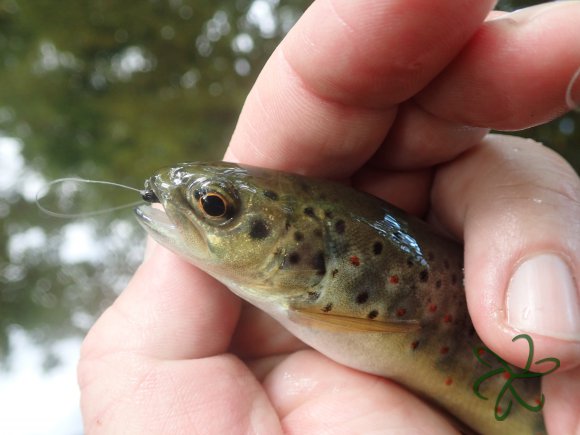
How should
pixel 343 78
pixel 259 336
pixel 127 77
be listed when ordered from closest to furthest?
1. pixel 343 78
2. pixel 259 336
3. pixel 127 77

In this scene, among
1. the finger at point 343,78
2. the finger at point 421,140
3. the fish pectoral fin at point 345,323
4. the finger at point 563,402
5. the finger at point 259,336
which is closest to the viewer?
the finger at point 343,78

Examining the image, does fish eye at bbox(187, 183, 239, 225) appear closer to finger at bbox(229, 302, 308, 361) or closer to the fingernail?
finger at bbox(229, 302, 308, 361)

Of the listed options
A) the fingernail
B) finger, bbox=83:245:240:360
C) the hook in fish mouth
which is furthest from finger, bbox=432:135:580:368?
the hook in fish mouth

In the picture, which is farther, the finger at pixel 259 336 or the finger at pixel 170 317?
the finger at pixel 259 336

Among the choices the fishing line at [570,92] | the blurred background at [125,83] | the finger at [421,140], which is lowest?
the blurred background at [125,83]

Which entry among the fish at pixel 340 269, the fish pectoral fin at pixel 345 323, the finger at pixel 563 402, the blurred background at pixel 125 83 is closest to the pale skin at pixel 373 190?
the finger at pixel 563 402

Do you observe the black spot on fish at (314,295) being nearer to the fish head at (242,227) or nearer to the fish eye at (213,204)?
the fish head at (242,227)

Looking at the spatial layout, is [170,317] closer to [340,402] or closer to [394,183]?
[340,402]

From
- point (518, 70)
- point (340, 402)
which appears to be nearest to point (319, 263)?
point (340, 402)
